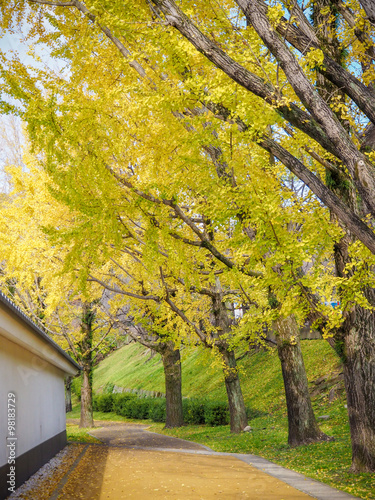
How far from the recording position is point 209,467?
26.7 ft

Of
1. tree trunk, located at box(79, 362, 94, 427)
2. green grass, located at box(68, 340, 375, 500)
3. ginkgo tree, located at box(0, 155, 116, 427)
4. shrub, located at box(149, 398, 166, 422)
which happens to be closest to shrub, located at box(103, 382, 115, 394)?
green grass, located at box(68, 340, 375, 500)

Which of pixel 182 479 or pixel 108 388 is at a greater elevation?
pixel 182 479

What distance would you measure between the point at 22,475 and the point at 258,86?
6.62 metres

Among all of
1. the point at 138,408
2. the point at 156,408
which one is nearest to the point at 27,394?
the point at 156,408

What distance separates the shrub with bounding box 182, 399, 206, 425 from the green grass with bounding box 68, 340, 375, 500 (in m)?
0.83

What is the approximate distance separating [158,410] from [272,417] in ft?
29.1

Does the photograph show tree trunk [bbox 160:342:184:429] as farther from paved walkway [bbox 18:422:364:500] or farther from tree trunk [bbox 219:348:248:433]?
paved walkway [bbox 18:422:364:500]

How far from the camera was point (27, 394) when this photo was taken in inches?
303

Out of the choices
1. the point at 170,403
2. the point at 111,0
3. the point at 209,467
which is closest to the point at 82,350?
the point at 170,403

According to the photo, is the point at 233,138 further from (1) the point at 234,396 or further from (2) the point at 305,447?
(1) the point at 234,396

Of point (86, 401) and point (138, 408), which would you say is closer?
point (86, 401)

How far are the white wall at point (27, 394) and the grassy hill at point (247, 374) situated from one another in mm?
4690

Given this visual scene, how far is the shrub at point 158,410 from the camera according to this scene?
21.8 metres

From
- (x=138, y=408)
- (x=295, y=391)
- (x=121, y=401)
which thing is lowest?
(x=138, y=408)
